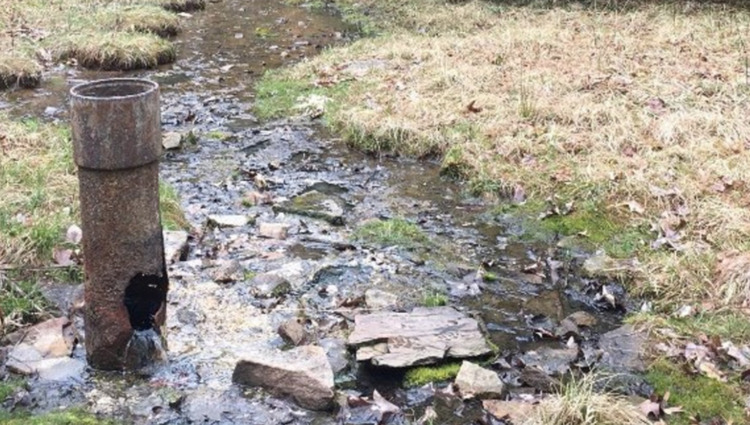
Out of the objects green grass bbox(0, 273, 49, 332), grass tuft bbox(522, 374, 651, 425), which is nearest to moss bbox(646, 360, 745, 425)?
grass tuft bbox(522, 374, 651, 425)

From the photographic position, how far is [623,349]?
4.30 metres

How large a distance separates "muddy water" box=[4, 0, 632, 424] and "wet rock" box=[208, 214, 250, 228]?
8 cm

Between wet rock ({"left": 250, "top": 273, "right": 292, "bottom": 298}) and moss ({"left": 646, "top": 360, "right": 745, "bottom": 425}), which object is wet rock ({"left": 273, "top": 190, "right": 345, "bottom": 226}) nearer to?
wet rock ({"left": 250, "top": 273, "right": 292, "bottom": 298})

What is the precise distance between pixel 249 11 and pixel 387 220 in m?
11.2

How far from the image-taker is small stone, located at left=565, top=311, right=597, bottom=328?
183 inches

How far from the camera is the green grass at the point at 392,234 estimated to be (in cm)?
576

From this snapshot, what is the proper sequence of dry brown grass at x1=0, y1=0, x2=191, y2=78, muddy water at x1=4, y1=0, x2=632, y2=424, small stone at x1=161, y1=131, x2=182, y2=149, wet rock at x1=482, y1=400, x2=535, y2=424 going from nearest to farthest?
1. wet rock at x1=482, y1=400, x2=535, y2=424
2. muddy water at x1=4, y1=0, x2=632, y2=424
3. small stone at x1=161, y1=131, x2=182, y2=149
4. dry brown grass at x1=0, y1=0, x2=191, y2=78

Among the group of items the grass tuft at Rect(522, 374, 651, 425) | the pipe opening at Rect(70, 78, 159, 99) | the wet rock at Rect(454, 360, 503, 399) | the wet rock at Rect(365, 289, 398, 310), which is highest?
the pipe opening at Rect(70, 78, 159, 99)

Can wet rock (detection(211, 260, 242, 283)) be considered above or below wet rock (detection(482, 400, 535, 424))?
below

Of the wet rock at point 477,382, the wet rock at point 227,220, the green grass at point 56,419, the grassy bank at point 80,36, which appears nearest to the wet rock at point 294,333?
the wet rock at point 477,382

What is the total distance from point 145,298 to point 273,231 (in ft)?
6.60

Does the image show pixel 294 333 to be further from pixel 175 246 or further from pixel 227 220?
pixel 227 220

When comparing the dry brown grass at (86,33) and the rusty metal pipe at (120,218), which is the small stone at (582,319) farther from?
the dry brown grass at (86,33)

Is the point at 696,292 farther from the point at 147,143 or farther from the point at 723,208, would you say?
the point at 147,143
